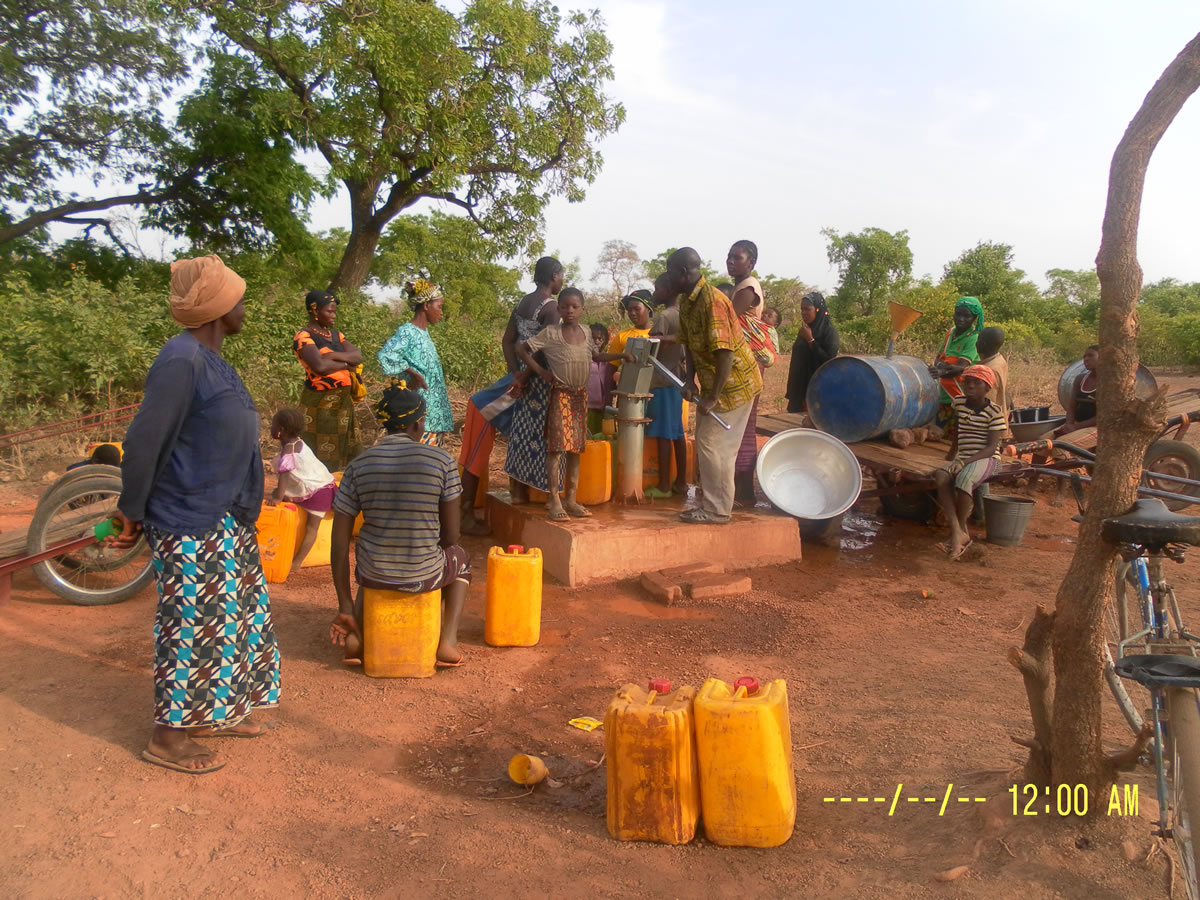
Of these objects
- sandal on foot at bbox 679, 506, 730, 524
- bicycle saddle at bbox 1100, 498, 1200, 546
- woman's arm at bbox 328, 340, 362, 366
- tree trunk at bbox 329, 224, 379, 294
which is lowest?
sandal on foot at bbox 679, 506, 730, 524

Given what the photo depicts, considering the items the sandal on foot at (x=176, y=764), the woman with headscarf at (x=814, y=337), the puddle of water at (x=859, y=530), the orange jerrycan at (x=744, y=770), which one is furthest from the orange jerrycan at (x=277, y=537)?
the woman with headscarf at (x=814, y=337)

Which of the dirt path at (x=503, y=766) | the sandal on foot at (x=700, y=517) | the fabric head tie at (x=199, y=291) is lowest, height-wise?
the dirt path at (x=503, y=766)

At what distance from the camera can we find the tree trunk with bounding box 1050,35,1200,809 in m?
2.26

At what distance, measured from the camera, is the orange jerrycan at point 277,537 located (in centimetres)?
519

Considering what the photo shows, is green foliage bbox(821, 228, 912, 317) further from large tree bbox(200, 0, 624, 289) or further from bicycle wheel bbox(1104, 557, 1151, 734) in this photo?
bicycle wheel bbox(1104, 557, 1151, 734)

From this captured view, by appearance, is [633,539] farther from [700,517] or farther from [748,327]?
[748,327]

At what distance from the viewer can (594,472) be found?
621 centimetres

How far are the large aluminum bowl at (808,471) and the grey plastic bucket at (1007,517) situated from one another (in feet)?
4.10

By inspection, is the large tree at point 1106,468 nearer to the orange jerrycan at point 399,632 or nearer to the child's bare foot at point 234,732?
the orange jerrycan at point 399,632

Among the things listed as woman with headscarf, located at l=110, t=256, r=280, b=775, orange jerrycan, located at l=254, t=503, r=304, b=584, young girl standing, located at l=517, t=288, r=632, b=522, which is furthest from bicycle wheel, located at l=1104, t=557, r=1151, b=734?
orange jerrycan, located at l=254, t=503, r=304, b=584

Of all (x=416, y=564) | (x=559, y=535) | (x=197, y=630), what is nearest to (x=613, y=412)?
(x=559, y=535)

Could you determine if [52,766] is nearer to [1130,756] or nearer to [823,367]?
[1130,756]

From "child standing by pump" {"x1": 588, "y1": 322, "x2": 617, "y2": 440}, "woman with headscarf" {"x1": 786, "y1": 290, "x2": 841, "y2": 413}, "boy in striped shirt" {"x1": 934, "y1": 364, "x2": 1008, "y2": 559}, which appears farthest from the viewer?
"woman with headscarf" {"x1": 786, "y1": 290, "x2": 841, "y2": 413}
